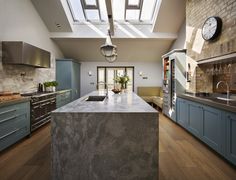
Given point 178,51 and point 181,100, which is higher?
point 178,51

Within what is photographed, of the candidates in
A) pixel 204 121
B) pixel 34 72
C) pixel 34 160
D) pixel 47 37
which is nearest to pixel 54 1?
pixel 47 37

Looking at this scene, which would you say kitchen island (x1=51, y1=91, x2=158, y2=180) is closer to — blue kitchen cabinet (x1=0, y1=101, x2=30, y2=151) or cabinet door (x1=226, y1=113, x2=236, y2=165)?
cabinet door (x1=226, y1=113, x2=236, y2=165)

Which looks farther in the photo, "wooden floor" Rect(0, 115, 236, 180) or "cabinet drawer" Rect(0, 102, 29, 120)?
"cabinet drawer" Rect(0, 102, 29, 120)

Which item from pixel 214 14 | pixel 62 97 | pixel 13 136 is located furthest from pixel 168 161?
pixel 62 97

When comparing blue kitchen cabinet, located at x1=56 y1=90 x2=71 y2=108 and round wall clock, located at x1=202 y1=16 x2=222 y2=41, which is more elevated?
round wall clock, located at x1=202 y1=16 x2=222 y2=41

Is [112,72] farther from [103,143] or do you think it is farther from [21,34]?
[103,143]

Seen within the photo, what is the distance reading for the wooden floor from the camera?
2238 mm

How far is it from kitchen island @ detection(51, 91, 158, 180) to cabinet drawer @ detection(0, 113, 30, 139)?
1.62 metres

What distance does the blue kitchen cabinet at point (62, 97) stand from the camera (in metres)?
5.66

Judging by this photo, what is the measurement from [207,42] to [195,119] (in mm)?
1746

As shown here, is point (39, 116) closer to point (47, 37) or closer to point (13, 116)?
point (13, 116)

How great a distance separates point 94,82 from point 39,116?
4.67m

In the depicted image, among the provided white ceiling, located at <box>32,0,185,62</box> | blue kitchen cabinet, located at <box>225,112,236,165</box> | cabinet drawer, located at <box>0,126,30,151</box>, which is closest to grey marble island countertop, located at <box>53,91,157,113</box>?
blue kitchen cabinet, located at <box>225,112,236,165</box>

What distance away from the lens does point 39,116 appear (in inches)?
168
